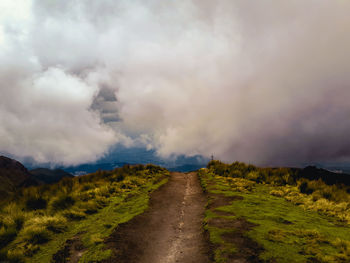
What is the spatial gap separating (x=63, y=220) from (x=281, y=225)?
10934 mm

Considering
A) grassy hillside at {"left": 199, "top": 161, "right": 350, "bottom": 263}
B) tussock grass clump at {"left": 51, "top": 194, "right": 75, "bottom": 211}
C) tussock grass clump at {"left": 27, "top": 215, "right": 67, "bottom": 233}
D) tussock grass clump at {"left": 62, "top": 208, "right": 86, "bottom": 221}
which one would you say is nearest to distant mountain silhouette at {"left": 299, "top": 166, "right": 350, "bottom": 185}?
grassy hillside at {"left": 199, "top": 161, "right": 350, "bottom": 263}

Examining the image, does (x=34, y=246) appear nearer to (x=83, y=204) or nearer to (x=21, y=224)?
(x=21, y=224)

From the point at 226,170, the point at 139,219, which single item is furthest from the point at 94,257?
the point at 226,170

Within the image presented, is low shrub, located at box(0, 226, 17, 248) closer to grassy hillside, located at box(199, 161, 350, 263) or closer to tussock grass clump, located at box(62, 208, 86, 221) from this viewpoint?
tussock grass clump, located at box(62, 208, 86, 221)

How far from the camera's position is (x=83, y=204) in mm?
12789

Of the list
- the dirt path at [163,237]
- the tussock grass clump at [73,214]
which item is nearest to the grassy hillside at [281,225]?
the dirt path at [163,237]

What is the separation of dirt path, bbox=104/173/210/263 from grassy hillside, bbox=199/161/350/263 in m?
0.68

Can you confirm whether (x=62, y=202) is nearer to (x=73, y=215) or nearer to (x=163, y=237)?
(x=73, y=215)

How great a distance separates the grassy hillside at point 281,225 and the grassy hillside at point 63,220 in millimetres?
4715

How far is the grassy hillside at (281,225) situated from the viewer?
6711 mm

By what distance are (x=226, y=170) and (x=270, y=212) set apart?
15.8 metres

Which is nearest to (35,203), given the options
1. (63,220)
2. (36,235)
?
(63,220)

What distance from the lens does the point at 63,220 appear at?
1066 centimetres

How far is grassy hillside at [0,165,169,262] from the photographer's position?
7.69 m
